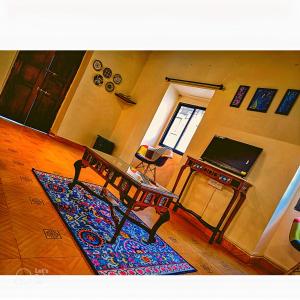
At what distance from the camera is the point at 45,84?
6.30 meters

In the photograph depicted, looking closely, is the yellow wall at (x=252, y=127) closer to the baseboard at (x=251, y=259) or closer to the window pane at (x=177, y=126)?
the baseboard at (x=251, y=259)

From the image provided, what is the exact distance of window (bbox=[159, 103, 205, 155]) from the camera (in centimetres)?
654

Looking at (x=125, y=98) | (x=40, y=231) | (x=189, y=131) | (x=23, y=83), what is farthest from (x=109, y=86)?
(x=40, y=231)

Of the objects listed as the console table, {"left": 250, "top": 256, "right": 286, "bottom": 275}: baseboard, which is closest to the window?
the console table

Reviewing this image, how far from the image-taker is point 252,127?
416 centimetres

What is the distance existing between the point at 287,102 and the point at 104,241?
3310mm

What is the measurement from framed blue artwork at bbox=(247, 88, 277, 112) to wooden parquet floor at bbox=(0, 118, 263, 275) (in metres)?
2.26

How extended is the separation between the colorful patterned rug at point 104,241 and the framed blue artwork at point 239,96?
2.80m

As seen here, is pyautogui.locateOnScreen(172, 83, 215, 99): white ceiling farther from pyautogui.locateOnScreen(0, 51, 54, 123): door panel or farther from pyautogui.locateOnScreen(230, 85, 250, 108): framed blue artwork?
pyautogui.locateOnScreen(0, 51, 54, 123): door panel

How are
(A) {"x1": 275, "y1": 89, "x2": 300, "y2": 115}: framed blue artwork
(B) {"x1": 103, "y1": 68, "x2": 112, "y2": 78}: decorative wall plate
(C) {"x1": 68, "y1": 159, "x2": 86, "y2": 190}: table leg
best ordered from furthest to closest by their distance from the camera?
(B) {"x1": 103, "y1": 68, "x2": 112, "y2": 78}: decorative wall plate
(A) {"x1": 275, "y1": 89, "x2": 300, "y2": 115}: framed blue artwork
(C) {"x1": 68, "y1": 159, "x2": 86, "y2": 190}: table leg

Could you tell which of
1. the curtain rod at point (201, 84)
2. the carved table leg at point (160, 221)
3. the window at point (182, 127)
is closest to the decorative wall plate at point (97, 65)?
the curtain rod at point (201, 84)

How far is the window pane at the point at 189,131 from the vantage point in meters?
6.48
